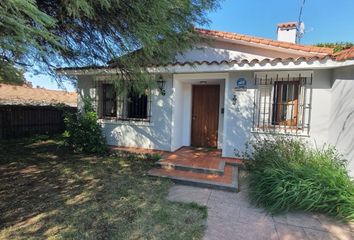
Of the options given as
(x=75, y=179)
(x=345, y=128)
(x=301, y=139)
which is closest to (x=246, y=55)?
(x=301, y=139)

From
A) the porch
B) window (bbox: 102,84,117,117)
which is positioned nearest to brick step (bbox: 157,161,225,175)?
the porch

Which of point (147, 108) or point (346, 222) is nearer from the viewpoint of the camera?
point (346, 222)

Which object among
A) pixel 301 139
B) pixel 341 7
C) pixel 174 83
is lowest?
pixel 301 139

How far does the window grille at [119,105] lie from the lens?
27.4 ft

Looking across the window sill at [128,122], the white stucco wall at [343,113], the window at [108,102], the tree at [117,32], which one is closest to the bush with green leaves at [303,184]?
the white stucco wall at [343,113]

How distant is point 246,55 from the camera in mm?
7770

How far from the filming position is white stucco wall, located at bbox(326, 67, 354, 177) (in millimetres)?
5008

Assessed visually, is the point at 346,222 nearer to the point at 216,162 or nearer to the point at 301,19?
the point at 216,162

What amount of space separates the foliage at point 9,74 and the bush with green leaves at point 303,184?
15.6 feet

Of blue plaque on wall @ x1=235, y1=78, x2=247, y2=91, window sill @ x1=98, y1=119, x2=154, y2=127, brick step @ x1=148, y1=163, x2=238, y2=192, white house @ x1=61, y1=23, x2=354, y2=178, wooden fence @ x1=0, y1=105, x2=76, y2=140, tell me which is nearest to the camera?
brick step @ x1=148, y1=163, x2=238, y2=192

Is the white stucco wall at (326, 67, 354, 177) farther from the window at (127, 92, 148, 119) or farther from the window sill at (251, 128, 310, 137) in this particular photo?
the window at (127, 92, 148, 119)

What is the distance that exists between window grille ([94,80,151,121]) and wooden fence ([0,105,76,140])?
5.12 meters

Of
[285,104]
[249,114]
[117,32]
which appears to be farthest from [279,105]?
[117,32]

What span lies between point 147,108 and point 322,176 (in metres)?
5.81
